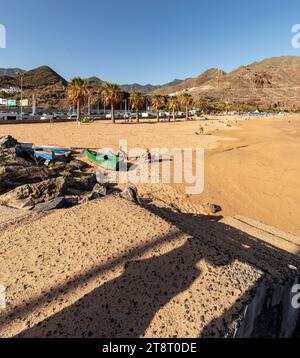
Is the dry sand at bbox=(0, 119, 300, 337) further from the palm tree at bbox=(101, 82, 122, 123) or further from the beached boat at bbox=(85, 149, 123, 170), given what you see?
the palm tree at bbox=(101, 82, 122, 123)

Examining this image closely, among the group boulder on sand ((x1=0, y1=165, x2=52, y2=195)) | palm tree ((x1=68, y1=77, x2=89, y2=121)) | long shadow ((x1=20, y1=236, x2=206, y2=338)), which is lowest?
long shadow ((x1=20, y1=236, x2=206, y2=338))

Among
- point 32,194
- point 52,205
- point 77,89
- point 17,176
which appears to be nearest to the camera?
point 52,205

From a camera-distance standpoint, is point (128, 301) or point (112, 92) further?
point (112, 92)

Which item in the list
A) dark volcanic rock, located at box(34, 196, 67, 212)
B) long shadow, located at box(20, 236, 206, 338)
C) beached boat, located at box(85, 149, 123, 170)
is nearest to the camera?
long shadow, located at box(20, 236, 206, 338)

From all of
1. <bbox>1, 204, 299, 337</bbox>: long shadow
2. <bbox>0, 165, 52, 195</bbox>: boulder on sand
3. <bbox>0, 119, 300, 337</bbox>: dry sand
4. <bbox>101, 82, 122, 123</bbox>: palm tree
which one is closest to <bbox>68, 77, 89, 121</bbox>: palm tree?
<bbox>101, 82, 122, 123</bbox>: palm tree

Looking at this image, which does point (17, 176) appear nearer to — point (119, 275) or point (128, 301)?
point (119, 275)

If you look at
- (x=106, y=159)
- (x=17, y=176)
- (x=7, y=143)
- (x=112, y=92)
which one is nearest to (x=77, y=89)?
(x=112, y=92)

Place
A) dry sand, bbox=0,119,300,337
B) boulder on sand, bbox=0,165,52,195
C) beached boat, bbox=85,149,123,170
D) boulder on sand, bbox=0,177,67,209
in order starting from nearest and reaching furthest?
1. dry sand, bbox=0,119,300,337
2. boulder on sand, bbox=0,177,67,209
3. boulder on sand, bbox=0,165,52,195
4. beached boat, bbox=85,149,123,170

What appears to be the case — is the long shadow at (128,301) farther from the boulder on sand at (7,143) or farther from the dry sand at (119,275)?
the boulder on sand at (7,143)

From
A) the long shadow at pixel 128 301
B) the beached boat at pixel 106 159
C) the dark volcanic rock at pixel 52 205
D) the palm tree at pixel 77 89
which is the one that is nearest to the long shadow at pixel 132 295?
the long shadow at pixel 128 301

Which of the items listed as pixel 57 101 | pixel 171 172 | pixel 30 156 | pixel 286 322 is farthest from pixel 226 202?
pixel 57 101

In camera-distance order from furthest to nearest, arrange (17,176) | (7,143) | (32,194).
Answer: (7,143) → (17,176) → (32,194)

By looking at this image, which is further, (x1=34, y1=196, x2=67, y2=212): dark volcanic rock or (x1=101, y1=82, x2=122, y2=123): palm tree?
(x1=101, y1=82, x2=122, y2=123): palm tree
